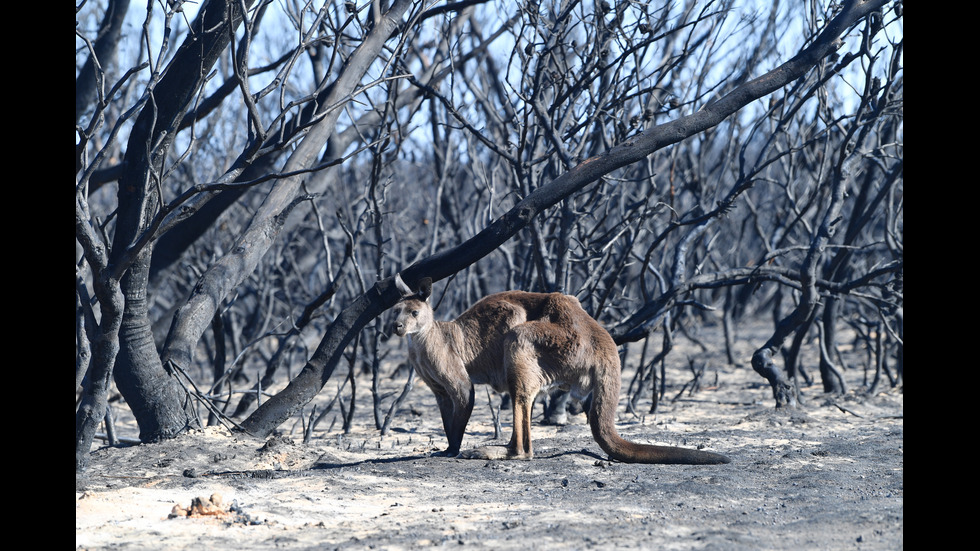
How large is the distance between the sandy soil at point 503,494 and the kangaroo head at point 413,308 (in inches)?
33.4

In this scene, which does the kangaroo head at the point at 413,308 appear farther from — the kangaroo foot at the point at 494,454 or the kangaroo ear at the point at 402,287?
the kangaroo foot at the point at 494,454

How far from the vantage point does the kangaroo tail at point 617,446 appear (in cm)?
532

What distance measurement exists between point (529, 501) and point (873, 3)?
11.9 ft

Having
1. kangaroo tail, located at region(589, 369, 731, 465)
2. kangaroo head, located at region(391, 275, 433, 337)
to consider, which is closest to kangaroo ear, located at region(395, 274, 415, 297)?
kangaroo head, located at region(391, 275, 433, 337)

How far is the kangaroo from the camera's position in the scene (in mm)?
5516

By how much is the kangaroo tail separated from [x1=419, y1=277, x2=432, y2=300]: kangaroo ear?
1.21 metres

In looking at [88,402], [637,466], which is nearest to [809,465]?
[637,466]

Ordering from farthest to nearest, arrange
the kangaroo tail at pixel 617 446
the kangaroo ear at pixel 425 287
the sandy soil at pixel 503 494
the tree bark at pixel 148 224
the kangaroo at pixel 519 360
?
the kangaroo ear at pixel 425 287
the kangaroo at pixel 519 360
the kangaroo tail at pixel 617 446
the tree bark at pixel 148 224
the sandy soil at pixel 503 494

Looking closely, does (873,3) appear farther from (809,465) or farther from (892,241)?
(892,241)

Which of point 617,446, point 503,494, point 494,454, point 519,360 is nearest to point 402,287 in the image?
point 519,360

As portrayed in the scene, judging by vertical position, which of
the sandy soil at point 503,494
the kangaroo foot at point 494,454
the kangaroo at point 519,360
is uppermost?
the kangaroo at point 519,360

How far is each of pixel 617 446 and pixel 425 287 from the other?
157 cm

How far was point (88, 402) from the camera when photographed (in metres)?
4.67

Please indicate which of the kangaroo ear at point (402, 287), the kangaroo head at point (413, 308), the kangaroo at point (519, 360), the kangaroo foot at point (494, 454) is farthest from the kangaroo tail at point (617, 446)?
the kangaroo ear at point (402, 287)
